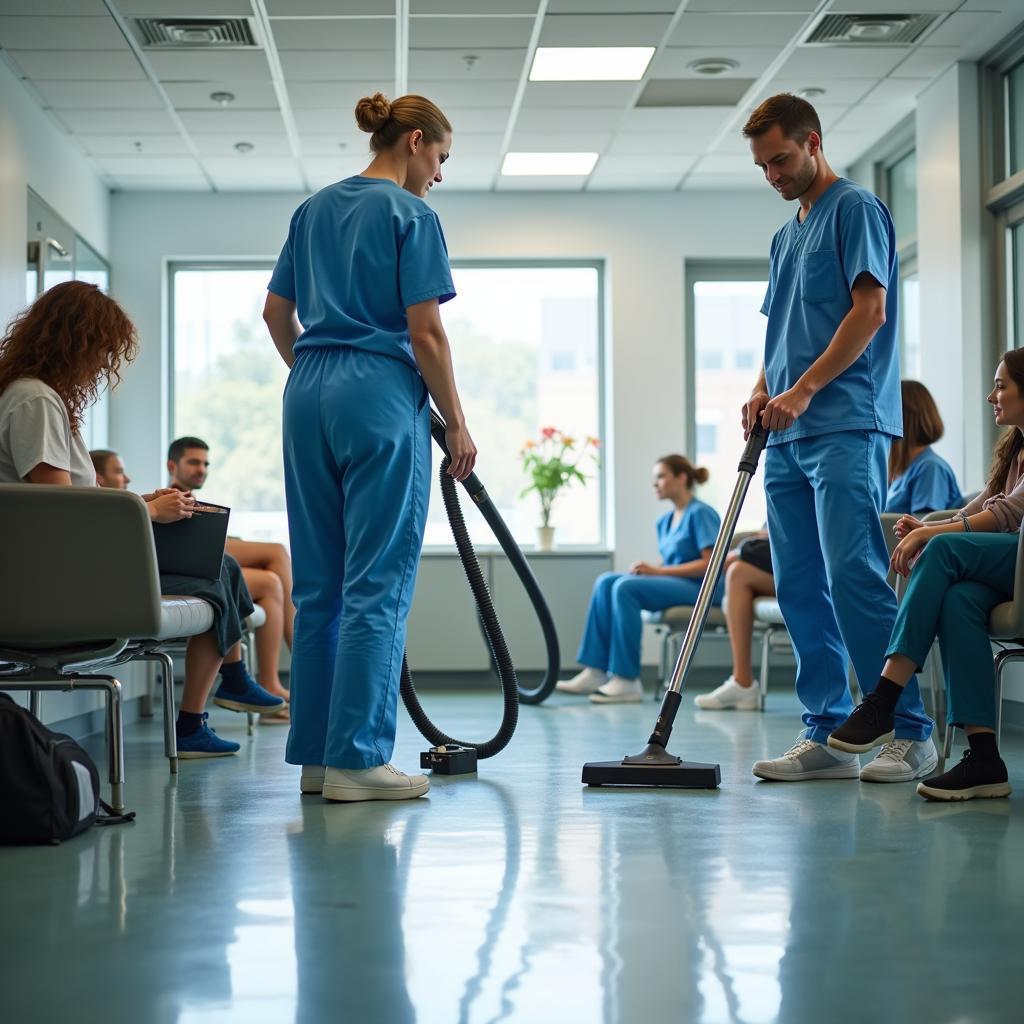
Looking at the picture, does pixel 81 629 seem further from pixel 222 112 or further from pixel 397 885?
pixel 222 112

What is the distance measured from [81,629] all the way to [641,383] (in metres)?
5.59

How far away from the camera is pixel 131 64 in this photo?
19.0 ft

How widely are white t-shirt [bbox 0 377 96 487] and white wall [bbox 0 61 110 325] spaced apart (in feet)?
9.40

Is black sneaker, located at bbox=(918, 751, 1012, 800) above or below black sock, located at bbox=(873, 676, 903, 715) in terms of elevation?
below

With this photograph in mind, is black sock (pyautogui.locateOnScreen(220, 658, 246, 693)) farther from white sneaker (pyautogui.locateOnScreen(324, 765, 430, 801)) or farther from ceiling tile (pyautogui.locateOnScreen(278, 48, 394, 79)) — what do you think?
ceiling tile (pyautogui.locateOnScreen(278, 48, 394, 79))

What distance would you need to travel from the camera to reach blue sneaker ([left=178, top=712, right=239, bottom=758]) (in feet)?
13.1

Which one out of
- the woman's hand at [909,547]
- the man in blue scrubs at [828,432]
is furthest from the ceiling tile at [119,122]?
the woman's hand at [909,547]

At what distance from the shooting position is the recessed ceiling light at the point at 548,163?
7.31m

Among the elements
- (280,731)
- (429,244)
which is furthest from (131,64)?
(429,244)

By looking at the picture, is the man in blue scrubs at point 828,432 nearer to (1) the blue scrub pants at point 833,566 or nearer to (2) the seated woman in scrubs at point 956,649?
(1) the blue scrub pants at point 833,566

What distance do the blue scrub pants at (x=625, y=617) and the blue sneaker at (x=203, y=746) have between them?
2836mm

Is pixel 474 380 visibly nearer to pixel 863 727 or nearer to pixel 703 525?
pixel 703 525

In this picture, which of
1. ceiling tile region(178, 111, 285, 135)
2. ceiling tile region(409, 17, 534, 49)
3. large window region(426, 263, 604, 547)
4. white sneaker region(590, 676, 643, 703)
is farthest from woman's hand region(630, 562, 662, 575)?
ceiling tile region(178, 111, 285, 135)

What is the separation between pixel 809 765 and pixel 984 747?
0.45m
